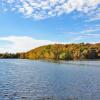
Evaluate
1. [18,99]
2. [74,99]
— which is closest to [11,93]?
[18,99]

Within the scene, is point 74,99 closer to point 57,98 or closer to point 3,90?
point 57,98

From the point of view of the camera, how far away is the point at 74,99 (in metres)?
37.8

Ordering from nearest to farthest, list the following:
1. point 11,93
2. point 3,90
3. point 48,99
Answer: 1. point 48,99
2. point 11,93
3. point 3,90

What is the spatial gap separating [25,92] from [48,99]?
742cm

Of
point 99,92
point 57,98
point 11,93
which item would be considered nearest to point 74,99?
point 57,98

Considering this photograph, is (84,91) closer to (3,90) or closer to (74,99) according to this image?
(74,99)

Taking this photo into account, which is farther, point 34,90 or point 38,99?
point 34,90

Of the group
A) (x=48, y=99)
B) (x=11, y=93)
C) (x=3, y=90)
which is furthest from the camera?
(x=3, y=90)

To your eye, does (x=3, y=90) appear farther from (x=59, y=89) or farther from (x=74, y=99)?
(x=74, y=99)

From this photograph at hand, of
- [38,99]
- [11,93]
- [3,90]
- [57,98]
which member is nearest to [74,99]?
[57,98]

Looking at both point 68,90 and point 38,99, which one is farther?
point 68,90

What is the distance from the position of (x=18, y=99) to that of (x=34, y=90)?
8479 mm

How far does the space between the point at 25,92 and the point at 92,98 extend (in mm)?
11555

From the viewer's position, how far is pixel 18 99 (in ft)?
124
